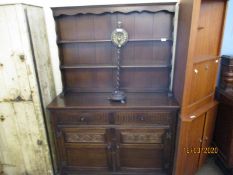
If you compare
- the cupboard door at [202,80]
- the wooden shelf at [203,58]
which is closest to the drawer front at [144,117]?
the cupboard door at [202,80]

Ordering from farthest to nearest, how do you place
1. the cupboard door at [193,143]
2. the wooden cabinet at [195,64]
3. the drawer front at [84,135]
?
the drawer front at [84,135]
the cupboard door at [193,143]
the wooden cabinet at [195,64]

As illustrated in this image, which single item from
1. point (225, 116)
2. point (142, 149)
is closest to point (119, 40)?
point (142, 149)

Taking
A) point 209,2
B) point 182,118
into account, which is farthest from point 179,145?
point 209,2

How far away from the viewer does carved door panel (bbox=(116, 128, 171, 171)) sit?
1792 millimetres

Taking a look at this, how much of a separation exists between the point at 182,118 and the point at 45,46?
1.51 meters

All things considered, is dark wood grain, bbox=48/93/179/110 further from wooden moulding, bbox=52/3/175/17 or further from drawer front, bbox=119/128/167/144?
wooden moulding, bbox=52/3/175/17

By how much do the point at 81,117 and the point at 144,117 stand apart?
23.7 inches

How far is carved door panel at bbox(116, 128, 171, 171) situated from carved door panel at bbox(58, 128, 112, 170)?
15 centimetres

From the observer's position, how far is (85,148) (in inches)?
74.9

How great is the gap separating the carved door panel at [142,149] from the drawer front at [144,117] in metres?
0.08

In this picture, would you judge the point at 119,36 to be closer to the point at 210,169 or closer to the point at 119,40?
the point at 119,40

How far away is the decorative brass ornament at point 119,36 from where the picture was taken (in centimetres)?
178

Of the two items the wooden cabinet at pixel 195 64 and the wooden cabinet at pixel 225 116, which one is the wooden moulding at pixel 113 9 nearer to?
the wooden cabinet at pixel 195 64

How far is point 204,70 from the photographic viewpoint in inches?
65.7
